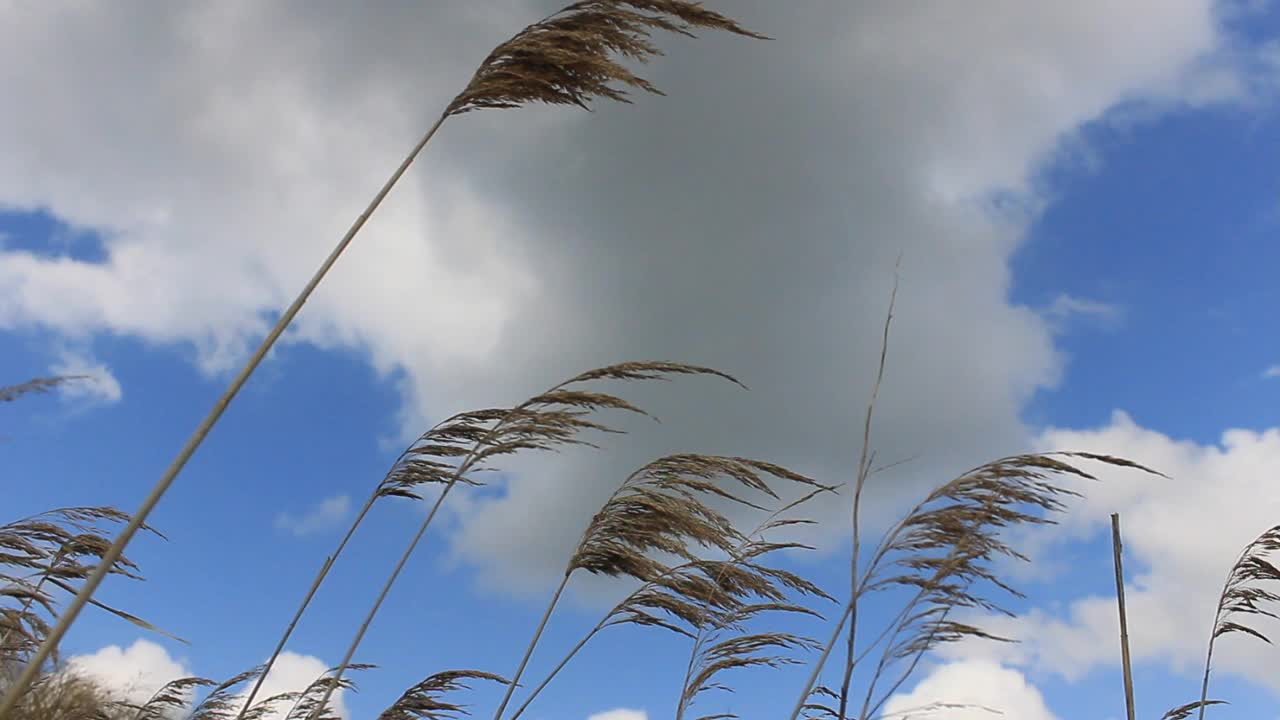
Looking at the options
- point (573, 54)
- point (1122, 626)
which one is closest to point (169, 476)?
point (573, 54)

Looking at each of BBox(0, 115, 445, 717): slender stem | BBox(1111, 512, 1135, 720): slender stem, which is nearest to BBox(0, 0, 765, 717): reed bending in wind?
BBox(0, 115, 445, 717): slender stem

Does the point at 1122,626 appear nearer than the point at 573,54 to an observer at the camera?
No

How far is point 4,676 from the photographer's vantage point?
349cm

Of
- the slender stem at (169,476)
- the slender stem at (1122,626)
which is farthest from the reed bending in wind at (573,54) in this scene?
the slender stem at (1122,626)

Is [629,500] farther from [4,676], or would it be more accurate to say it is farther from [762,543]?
[4,676]

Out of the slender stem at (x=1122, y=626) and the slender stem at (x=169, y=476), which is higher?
the slender stem at (x=1122, y=626)

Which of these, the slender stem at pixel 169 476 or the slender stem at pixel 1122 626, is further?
the slender stem at pixel 1122 626

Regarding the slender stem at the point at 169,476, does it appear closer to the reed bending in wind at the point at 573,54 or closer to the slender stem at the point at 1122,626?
the reed bending in wind at the point at 573,54

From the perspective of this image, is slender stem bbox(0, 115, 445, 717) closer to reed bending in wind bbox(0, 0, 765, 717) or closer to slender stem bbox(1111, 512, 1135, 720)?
reed bending in wind bbox(0, 0, 765, 717)

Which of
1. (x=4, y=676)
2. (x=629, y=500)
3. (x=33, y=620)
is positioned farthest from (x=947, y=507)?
(x=33, y=620)

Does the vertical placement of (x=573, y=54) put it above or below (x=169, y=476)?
above

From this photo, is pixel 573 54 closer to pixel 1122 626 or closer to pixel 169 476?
pixel 169 476

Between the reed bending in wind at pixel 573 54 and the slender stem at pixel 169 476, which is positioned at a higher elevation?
the reed bending in wind at pixel 573 54

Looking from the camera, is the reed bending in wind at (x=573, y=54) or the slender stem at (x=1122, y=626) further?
the slender stem at (x=1122, y=626)
